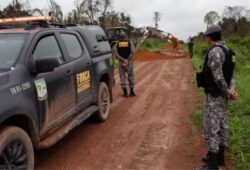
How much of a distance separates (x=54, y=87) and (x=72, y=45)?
143 centimetres

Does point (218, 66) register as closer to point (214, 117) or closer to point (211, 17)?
Answer: point (214, 117)

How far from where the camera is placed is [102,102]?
7719 mm

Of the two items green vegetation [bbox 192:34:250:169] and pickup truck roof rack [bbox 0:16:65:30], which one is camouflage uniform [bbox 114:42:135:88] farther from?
pickup truck roof rack [bbox 0:16:65:30]

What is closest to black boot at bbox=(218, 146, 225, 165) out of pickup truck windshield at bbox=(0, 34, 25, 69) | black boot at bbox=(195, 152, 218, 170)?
black boot at bbox=(195, 152, 218, 170)

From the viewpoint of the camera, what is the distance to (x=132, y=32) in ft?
159

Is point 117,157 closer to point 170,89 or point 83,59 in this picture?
point 83,59

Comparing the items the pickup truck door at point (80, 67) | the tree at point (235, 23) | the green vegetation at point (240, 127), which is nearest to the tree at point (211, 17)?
the tree at point (235, 23)

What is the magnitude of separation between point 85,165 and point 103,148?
749 mm

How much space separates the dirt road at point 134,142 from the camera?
220 inches

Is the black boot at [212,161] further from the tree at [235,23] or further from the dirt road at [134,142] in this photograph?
the tree at [235,23]

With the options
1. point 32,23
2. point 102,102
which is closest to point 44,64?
point 32,23

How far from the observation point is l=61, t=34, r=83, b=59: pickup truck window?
20.5 feet

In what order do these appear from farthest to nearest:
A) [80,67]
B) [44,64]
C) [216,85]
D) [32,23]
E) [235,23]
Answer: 1. [235,23]
2. [80,67]
3. [32,23]
4. [216,85]
5. [44,64]

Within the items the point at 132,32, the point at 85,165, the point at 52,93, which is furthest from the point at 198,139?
the point at 132,32
